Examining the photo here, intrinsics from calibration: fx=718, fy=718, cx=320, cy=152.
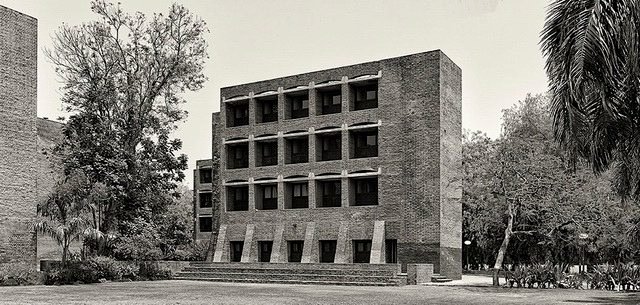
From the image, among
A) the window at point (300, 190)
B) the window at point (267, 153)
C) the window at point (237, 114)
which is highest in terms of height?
the window at point (237, 114)

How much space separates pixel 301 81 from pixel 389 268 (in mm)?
14868

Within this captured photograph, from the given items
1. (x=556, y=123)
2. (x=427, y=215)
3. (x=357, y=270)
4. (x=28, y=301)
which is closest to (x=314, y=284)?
(x=357, y=270)

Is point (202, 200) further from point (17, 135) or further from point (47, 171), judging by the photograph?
point (17, 135)

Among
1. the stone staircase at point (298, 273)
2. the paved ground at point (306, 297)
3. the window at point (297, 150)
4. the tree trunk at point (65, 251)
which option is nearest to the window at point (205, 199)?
the window at point (297, 150)

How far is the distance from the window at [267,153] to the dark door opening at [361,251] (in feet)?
27.8

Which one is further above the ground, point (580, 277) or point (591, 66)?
point (591, 66)

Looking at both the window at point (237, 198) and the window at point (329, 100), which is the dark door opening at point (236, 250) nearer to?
the window at point (237, 198)

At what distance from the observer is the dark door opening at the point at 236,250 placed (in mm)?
47750

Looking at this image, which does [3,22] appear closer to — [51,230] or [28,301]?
[51,230]

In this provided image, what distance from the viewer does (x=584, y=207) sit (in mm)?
32688

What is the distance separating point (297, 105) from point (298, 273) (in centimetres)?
1285

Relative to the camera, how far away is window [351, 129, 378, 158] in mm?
43500

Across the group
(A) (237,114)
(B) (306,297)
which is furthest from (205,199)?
(B) (306,297)

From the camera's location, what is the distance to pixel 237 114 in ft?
163
